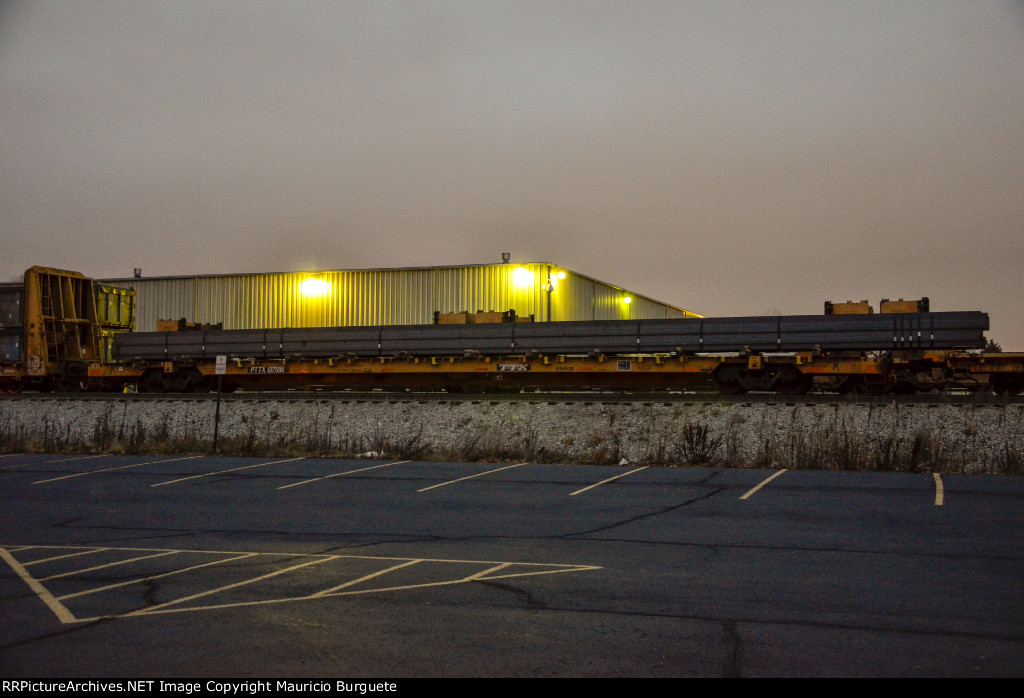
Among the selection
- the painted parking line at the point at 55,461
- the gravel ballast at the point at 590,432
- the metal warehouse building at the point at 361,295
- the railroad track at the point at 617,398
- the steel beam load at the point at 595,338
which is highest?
the metal warehouse building at the point at 361,295

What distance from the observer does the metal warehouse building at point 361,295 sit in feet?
131

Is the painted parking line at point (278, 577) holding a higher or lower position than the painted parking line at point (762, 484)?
lower

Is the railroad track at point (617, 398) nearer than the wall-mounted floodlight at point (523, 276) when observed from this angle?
Yes

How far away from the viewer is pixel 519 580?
281 inches

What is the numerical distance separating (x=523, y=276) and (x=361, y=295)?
320 inches

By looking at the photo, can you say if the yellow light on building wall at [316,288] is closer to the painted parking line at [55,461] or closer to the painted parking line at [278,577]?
the painted parking line at [55,461]

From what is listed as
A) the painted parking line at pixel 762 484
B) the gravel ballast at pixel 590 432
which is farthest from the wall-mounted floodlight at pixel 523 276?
the painted parking line at pixel 762 484

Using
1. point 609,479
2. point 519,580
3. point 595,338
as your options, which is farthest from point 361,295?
point 519,580

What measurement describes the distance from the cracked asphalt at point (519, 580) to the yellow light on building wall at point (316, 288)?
95.8 ft

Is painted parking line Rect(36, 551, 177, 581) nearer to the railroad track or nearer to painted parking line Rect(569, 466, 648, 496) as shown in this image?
painted parking line Rect(569, 466, 648, 496)

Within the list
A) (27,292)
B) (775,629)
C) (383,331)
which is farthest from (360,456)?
A: (27,292)

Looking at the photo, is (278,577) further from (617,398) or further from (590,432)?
(617,398)

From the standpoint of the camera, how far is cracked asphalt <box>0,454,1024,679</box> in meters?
5.11
